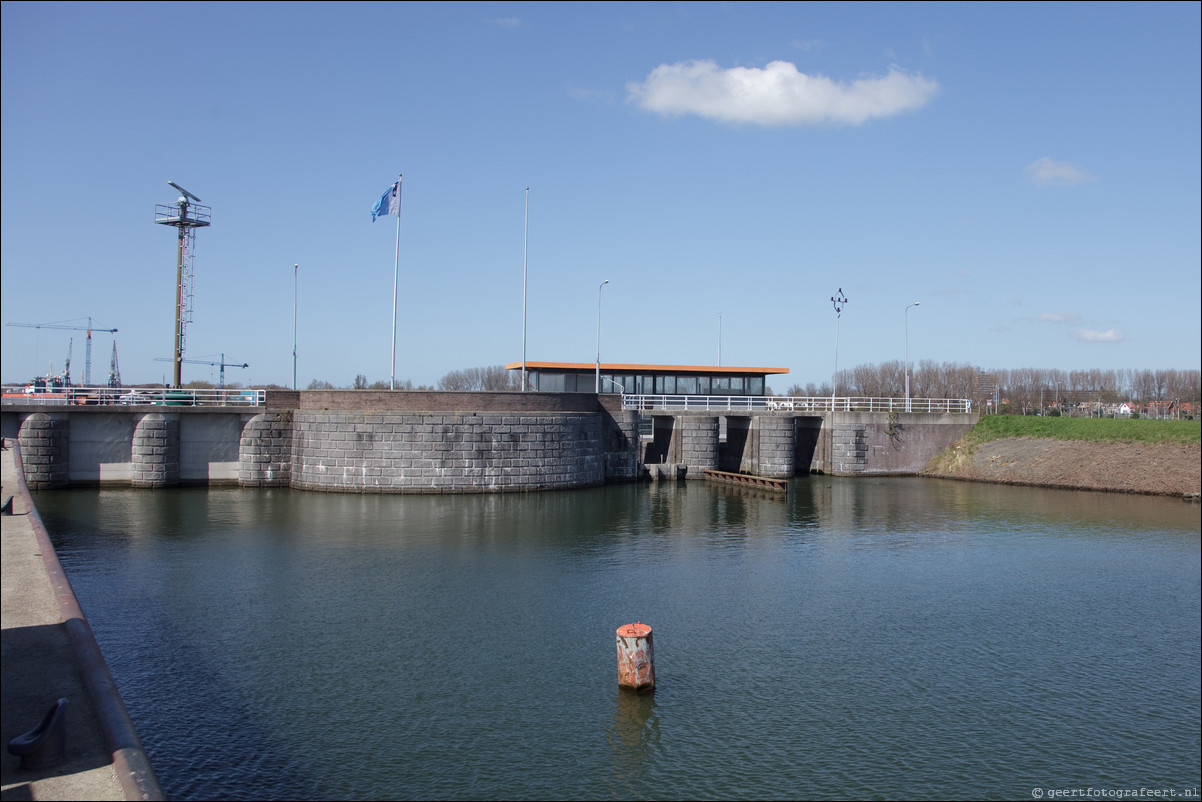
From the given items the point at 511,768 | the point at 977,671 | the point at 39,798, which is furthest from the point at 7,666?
the point at 977,671

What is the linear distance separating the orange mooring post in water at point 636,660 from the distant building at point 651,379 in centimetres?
4165

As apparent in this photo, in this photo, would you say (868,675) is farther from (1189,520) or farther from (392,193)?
(392,193)

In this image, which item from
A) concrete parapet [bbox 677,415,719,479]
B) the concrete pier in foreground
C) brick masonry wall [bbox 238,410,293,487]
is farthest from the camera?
concrete parapet [bbox 677,415,719,479]

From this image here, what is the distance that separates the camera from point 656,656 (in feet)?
60.3

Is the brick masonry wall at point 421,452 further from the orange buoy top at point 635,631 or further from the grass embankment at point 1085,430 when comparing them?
the grass embankment at point 1085,430

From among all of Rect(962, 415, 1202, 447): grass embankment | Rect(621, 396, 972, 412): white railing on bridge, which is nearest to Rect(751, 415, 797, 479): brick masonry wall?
Rect(621, 396, 972, 412): white railing on bridge

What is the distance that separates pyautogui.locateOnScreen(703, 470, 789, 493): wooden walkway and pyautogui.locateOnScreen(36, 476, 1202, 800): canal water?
1206 centimetres

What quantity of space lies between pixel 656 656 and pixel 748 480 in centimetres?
3099

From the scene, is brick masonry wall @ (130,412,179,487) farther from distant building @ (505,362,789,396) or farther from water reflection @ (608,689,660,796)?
water reflection @ (608,689,660,796)

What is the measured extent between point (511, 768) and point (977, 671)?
1013cm

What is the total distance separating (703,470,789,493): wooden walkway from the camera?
46.3m

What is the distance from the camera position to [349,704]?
1537 centimetres

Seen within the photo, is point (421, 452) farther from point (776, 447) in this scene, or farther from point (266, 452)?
point (776, 447)

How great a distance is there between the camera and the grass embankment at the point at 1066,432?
4853 centimetres
